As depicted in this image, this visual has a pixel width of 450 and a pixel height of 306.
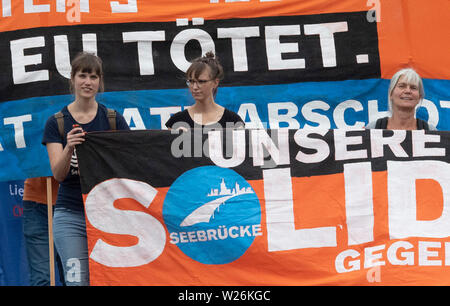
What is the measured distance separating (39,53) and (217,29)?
1434mm

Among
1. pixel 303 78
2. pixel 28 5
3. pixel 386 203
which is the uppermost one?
pixel 28 5

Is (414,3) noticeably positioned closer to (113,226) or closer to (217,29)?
(217,29)

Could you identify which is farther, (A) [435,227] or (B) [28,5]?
(B) [28,5]

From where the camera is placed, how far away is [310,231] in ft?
14.1

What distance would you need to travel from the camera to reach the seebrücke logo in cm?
428

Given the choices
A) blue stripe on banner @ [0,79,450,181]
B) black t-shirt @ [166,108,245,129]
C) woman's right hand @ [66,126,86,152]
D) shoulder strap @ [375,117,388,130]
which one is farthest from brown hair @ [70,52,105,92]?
shoulder strap @ [375,117,388,130]

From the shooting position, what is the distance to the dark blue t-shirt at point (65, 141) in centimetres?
418

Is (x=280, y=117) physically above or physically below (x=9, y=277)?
above

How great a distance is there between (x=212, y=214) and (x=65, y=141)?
1.01 meters

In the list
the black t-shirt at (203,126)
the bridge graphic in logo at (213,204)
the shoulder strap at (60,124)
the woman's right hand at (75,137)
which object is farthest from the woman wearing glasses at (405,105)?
the shoulder strap at (60,124)

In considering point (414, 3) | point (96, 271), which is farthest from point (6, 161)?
point (414, 3)

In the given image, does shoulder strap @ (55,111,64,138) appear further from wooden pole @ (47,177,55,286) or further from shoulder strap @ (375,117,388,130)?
shoulder strap @ (375,117,388,130)

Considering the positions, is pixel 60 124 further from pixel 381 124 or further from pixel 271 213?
pixel 381 124

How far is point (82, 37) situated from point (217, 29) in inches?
42.8
